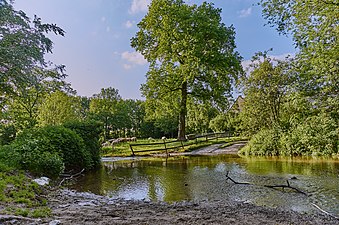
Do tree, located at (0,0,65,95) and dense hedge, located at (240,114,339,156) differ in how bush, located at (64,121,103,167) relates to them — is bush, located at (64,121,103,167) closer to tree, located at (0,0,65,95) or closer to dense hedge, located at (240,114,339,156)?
tree, located at (0,0,65,95)

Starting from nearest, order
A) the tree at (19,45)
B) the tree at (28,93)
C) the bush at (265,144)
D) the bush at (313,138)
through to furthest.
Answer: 1. the tree at (19,45)
2. the tree at (28,93)
3. the bush at (313,138)
4. the bush at (265,144)

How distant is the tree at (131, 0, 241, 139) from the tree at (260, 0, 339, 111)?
38.9ft

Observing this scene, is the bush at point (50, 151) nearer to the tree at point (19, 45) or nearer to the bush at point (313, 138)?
the tree at point (19, 45)

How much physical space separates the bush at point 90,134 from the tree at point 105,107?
3091cm

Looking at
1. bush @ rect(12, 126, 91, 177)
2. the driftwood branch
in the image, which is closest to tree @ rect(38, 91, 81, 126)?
bush @ rect(12, 126, 91, 177)

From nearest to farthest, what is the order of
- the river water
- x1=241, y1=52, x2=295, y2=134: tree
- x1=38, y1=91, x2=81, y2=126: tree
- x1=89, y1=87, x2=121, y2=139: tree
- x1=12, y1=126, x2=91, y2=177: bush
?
1. the river water
2. x1=12, y1=126, x2=91, y2=177: bush
3. x1=241, y1=52, x2=295, y2=134: tree
4. x1=38, y1=91, x2=81, y2=126: tree
5. x1=89, y1=87, x2=121, y2=139: tree

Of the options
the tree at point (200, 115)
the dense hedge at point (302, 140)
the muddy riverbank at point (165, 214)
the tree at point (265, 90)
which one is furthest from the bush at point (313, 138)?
the tree at point (200, 115)

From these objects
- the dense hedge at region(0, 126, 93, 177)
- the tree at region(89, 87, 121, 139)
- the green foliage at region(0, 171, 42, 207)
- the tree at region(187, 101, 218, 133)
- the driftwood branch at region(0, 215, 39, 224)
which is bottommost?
the driftwood branch at region(0, 215, 39, 224)

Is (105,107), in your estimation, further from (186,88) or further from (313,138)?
(313,138)

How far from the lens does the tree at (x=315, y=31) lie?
9641mm

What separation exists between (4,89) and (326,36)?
9.84m

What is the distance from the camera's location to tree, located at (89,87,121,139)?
45881 mm

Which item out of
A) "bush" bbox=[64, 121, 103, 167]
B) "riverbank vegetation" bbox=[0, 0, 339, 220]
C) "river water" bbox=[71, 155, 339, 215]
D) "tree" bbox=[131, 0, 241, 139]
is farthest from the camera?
"tree" bbox=[131, 0, 241, 139]

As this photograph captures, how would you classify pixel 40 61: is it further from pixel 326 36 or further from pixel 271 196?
pixel 326 36
